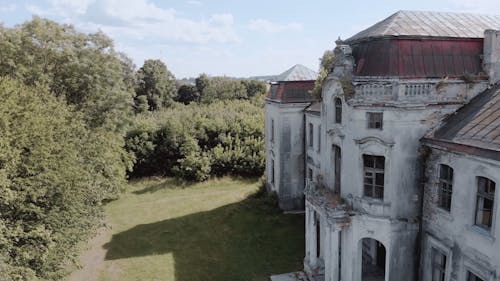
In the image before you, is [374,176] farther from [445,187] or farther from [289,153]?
[289,153]

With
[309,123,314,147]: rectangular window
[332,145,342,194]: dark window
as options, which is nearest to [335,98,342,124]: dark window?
[332,145,342,194]: dark window

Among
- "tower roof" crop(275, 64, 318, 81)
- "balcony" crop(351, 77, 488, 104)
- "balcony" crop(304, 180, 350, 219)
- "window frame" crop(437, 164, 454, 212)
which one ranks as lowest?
"balcony" crop(304, 180, 350, 219)

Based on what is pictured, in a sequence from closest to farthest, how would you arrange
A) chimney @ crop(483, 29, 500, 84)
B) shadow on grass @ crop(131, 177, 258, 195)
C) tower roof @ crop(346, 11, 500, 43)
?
chimney @ crop(483, 29, 500, 84) < tower roof @ crop(346, 11, 500, 43) < shadow on grass @ crop(131, 177, 258, 195)

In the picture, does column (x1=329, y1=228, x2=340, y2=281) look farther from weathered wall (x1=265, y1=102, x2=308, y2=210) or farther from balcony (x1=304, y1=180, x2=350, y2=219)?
weathered wall (x1=265, y1=102, x2=308, y2=210)

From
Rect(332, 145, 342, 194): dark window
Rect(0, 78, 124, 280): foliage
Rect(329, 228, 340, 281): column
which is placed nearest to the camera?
Rect(0, 78, 124, 280): foliage

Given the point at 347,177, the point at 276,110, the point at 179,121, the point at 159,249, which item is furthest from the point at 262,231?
the point at 179,121
